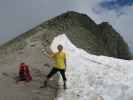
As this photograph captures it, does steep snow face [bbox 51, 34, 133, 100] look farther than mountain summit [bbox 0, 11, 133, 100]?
No

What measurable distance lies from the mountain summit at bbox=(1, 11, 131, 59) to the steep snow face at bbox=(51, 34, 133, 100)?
7.71 metres

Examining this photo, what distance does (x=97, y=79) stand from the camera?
26125 millimetres

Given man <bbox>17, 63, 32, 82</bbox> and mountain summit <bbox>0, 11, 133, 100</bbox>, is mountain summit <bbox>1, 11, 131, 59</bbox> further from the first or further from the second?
man <bbox>17, 63, 32, 82</bbox>

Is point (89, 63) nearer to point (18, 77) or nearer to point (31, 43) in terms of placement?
point (18, 77)

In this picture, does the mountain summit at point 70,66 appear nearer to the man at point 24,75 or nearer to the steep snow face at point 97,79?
the steep snow face at point 97,79

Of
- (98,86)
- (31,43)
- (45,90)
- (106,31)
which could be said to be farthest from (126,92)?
(106,31)

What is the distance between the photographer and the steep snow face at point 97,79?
23.7 m

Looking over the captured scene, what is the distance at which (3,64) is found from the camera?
1265 inches

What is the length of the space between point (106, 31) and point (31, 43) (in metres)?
15.3

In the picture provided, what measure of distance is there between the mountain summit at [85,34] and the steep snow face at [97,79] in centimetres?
771

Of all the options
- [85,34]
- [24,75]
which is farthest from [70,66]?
[85,34]

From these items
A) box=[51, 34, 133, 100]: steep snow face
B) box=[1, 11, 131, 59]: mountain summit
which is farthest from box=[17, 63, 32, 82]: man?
box=[1, 11, 131, 59]: mountain summit

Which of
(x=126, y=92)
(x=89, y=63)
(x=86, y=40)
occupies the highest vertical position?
(x=86, y=40)

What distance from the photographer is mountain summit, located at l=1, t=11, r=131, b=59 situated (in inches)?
1617
